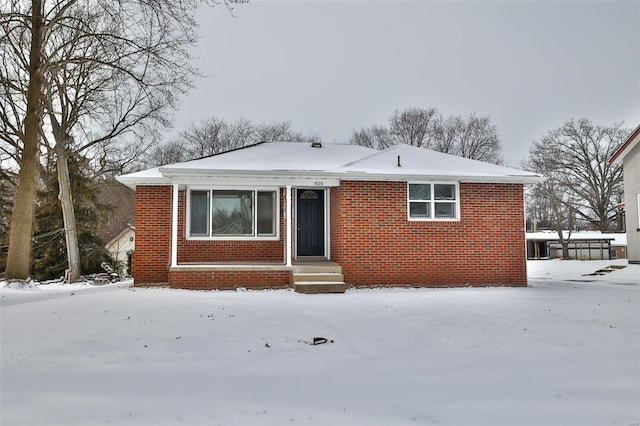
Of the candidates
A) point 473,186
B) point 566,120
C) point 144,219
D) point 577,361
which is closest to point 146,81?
point 144,219

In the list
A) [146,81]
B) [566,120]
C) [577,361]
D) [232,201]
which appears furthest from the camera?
[566,120]

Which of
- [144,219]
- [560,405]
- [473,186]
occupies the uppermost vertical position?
[473,186]

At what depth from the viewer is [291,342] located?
5.71 metres

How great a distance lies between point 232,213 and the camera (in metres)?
12.4

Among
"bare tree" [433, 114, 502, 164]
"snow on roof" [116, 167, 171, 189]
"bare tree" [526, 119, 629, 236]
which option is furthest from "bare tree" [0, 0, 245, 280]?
"bare tree" [526, 119, 629, 236]

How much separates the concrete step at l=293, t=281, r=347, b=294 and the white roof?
8.95 feet

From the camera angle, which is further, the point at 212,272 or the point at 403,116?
the point at 403,116

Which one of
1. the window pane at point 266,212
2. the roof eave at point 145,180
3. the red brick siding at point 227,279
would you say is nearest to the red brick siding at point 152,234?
the roof eave at point 145,180

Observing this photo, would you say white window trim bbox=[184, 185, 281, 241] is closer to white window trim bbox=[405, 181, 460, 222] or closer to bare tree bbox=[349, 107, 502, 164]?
white window trim bbox=[405, 181, 460, 222]

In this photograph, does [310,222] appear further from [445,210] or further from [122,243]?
[122,243]

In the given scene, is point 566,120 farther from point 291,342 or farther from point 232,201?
point 291,342

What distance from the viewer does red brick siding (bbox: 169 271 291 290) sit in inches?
421

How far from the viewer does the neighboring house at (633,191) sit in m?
17.8

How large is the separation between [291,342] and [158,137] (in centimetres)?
1716
